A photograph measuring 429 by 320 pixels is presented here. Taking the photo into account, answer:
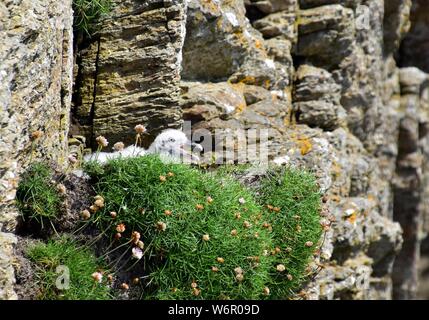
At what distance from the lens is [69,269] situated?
646cm

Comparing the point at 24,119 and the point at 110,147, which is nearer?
the point at 24,119

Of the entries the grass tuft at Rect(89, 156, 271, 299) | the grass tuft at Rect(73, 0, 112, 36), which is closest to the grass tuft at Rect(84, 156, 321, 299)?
the grass tuft at Rect(89, 156, 271, 299)

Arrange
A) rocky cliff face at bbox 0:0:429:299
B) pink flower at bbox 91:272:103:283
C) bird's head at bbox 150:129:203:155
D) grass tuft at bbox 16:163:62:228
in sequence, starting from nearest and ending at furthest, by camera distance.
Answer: pink flower at bbox 91:272:103:283
grass tuft at bbox 16:163:62:228
bird's head at bbox 150:129:203:155
rocky cliff face at bbox 0:0:429:299

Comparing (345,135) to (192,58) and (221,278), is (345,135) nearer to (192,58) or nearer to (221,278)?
(192,58)

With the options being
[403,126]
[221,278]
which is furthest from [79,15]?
[403,126]

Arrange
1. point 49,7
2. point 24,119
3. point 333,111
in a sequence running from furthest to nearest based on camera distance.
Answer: point 333,111
point 49,7
point 24,119

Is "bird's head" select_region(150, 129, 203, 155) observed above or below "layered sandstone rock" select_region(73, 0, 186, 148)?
below

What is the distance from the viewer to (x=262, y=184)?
8641mm

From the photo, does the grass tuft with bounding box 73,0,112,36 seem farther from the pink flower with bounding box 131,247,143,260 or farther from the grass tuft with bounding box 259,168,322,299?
the pink flower with bounding box 131,247,143,260

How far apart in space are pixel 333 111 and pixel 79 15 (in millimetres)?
5099

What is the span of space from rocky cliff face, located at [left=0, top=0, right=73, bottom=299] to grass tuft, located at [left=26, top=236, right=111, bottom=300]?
0.31 meters

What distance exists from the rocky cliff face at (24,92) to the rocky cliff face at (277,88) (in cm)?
3

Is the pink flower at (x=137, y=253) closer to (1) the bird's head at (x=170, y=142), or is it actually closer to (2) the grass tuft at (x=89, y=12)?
(1) the bird's head at (x=170, y=142)

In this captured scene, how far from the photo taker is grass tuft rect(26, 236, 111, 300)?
20.8 ft
